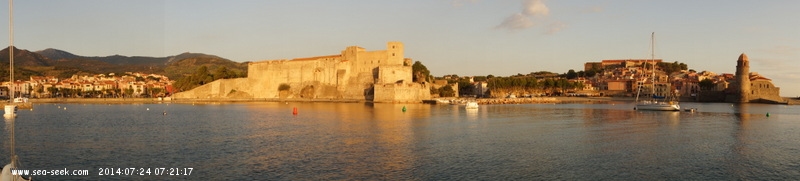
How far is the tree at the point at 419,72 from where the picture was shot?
43638mm

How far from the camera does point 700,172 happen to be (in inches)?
328

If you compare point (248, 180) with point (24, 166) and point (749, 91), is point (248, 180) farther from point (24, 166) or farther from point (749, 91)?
point (749, 91)

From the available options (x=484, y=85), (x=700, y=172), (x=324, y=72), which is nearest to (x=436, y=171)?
(x=700, y=172)

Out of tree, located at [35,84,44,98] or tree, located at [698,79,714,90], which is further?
tree, located at [35,84,44,98]

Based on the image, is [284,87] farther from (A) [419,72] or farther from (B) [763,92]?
(B) [763,92]

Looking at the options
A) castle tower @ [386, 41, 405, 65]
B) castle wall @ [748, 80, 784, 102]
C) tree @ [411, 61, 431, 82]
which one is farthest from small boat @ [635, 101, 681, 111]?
castle wall @ [748, 80, 784, 102]

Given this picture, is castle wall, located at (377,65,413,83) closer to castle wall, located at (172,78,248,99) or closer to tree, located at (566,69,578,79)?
castle wall, located at (172,78,248,99)

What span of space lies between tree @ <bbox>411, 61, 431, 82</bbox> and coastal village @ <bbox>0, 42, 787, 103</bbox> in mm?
152

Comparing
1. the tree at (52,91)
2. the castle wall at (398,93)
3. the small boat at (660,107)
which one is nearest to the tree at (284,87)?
the castle wall at (398,93)

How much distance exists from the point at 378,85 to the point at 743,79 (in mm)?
27680

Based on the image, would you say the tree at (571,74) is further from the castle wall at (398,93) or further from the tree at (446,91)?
the castle wall at (398,93)

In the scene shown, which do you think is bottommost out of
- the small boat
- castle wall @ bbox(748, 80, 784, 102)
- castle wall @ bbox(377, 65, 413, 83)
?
the small boat

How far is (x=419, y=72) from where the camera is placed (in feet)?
145

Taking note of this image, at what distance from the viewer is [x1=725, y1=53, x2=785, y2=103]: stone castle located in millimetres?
40938
